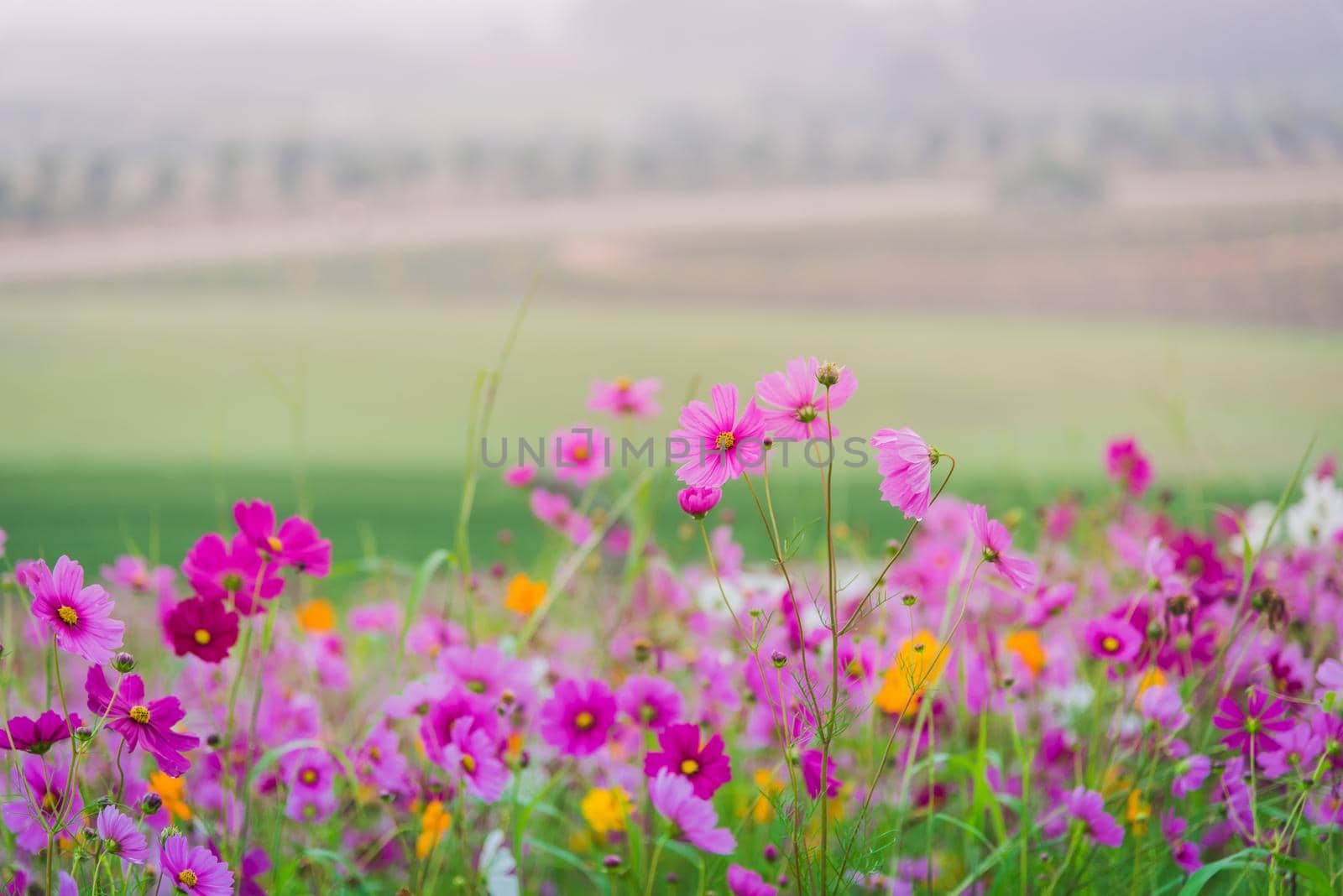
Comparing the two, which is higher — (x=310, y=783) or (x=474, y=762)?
(x=474, y=762)

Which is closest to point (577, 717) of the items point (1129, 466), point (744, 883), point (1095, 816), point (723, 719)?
point (744, 883)

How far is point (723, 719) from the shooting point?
4.03 ft

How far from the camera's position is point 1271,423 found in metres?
5.80

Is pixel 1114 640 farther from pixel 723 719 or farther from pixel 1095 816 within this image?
pixel 723 719

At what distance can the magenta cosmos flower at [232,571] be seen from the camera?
0.68m

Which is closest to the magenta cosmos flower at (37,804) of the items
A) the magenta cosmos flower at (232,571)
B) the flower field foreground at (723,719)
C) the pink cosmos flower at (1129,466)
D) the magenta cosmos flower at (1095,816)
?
the flower field foreground at (723,719)

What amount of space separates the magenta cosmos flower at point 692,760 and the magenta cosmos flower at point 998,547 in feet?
0.72

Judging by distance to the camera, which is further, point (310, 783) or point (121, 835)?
point (310, 783)

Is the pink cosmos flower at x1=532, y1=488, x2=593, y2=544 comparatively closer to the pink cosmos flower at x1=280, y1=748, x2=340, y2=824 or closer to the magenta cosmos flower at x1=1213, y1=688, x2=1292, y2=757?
the pink cosmos flower at x1=280, y1=748, x2=340, y2=824

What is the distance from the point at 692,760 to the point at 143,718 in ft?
1.08

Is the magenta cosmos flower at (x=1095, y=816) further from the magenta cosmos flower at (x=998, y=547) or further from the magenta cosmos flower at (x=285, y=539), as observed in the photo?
the magenta cosmos flower at (x=285, y=539)

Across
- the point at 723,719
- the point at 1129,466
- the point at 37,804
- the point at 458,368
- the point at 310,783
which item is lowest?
the point at 458,368

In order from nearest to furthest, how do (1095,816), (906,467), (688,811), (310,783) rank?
(906,467) < (688,811) < (1095,816) < (310,783)

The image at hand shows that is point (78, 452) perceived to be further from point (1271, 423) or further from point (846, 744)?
point (1271, 423)
